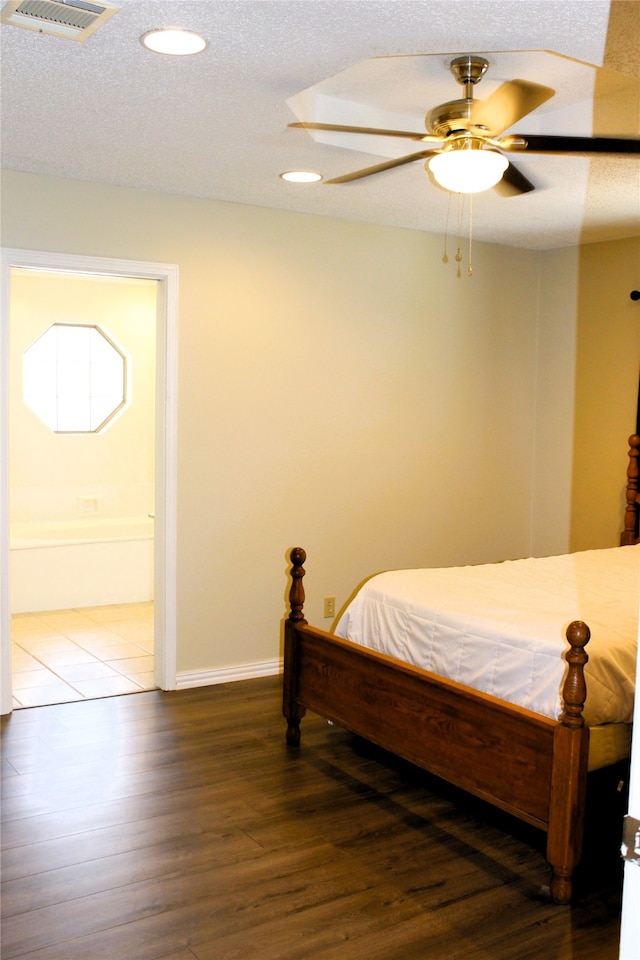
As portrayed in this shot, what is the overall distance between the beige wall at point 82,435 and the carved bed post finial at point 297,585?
386 cm

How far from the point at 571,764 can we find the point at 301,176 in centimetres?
276

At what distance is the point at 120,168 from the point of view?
3.98 metres

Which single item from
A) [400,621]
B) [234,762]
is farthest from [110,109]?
[234,762]

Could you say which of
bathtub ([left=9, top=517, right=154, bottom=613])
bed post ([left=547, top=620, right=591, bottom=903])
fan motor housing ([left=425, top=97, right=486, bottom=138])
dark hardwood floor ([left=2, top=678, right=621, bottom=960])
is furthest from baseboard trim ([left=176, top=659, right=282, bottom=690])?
fan motor housing ([left=425, top=97, right=486, bottom=138])

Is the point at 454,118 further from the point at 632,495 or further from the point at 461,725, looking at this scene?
the point at 632,495

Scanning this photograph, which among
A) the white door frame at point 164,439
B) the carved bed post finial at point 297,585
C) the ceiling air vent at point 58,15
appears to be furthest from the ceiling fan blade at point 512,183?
the white door frame at point 164,439

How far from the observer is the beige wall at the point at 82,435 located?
6.98m

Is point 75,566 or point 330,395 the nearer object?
point 330,395

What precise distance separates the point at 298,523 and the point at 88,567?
7.51ft

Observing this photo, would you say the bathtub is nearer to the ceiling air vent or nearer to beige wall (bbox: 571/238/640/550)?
beige wall (bbox: 571/238/640/550)

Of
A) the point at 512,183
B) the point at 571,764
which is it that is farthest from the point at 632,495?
the point at 571,764

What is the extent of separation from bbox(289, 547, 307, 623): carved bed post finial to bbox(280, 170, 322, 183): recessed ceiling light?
168cm

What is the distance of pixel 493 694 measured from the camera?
3.01m

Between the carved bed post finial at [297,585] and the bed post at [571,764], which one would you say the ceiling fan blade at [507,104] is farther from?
the carved bed post finial at [297,585]
